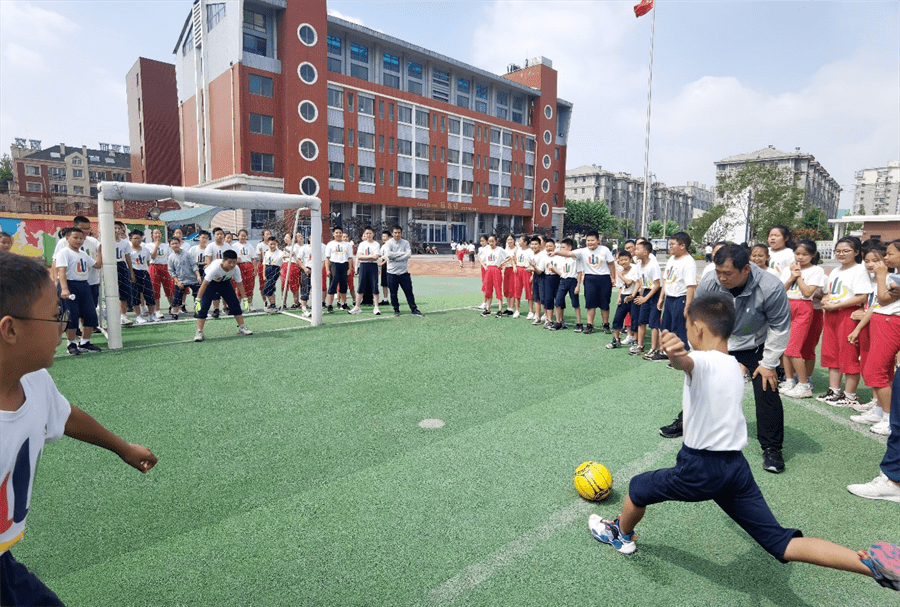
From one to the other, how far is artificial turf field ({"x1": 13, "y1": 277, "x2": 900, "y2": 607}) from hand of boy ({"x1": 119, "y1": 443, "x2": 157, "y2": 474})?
0.97 meters

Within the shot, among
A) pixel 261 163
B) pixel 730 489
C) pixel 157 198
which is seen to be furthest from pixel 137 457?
pixel 261 163

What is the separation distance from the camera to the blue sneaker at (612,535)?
3022 mm

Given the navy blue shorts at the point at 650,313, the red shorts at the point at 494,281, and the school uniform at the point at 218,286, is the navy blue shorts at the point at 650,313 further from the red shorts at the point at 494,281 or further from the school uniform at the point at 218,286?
the school uniform at the point at 218,286

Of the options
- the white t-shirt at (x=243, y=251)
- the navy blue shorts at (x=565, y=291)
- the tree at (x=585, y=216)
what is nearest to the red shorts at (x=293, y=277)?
the white t-shirt at (x=243, y=251)

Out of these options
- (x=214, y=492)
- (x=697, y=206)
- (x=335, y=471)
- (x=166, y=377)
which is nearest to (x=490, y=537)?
(x=335, y=471)

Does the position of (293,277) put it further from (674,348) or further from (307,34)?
(307,34)

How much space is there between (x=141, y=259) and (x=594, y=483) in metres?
10.6

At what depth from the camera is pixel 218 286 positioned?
28.3ft

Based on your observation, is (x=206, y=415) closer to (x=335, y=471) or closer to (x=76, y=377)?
(x=335, y=471)

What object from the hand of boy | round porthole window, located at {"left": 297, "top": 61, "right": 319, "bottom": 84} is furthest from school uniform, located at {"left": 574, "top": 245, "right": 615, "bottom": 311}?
round porthole window, located at {"left": 297, "top": 61, "right": 319, "bottom": 84}

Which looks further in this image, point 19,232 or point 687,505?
point 19,232

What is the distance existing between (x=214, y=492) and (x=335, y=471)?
880 mm

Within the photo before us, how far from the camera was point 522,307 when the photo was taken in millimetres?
13977

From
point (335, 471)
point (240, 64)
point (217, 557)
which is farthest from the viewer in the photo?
point (240, 64)
